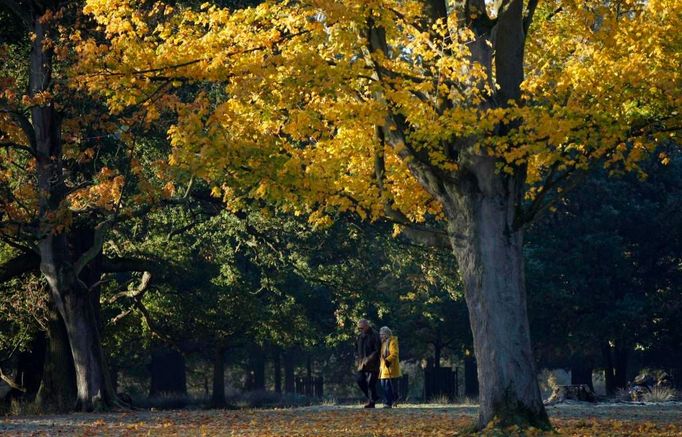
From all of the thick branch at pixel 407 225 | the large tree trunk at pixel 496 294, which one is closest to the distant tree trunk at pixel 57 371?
the thick branch at pixel 407 225

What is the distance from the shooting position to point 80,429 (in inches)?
694

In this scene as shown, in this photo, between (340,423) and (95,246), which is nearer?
(340,423)

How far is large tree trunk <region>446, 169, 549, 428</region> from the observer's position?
1535cm

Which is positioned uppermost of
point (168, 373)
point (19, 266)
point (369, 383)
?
point (19, 266)

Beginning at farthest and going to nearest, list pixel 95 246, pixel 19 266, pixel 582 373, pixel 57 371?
pixel 582 373 < pixel 19 266 < pixel 57 371 < pixel 95 246

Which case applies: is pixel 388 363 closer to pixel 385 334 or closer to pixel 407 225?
pixel 385 334

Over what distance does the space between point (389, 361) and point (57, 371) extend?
7.64 meters

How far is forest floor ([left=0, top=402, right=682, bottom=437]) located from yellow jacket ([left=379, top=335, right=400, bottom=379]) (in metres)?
1.56

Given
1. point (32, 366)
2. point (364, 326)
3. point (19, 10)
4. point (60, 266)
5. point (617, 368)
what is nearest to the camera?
point (19, 10)

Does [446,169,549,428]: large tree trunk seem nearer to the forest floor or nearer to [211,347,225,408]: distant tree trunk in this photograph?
the forest floor

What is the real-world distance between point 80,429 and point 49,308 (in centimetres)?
879

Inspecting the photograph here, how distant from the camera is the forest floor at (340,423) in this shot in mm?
15891

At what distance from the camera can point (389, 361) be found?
23.3m

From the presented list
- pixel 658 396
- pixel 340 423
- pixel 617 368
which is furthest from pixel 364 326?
pixel 617 368
